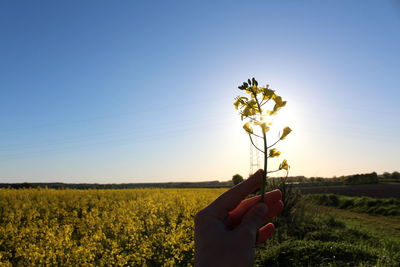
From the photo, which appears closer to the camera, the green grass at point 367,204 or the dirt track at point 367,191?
the green grass at point 367,204

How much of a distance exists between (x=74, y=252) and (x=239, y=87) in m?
4.07

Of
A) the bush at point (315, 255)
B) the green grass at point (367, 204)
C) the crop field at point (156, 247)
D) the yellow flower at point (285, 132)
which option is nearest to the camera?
the yellow flower at point (285, 132)

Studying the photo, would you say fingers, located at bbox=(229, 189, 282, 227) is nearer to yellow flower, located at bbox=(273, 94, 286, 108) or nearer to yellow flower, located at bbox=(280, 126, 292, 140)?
yellow flower, located at bbox=(280, 126, 292, 140)

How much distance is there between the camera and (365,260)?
17.3 feet

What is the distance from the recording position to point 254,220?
3.99 feet

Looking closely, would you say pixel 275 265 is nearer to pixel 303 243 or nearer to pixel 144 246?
pixel 303 243

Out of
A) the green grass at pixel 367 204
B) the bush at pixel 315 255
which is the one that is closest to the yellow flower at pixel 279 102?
the bush at pixel 315 255

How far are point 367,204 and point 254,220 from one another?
17.2 meters

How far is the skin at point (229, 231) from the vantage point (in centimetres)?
112

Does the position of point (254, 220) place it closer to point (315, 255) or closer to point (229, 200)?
point (229, 200)

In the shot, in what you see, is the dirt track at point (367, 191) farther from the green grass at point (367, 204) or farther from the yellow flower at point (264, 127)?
the yellow flower at point (264, 127)

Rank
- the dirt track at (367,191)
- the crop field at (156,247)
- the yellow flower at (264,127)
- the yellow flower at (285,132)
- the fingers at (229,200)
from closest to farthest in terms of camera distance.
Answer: the fingers at (229,200) → the yellow flower at (264,127) → the yellow flower at (285,132) → the crop field at (156,247) → the dirt track at (367,191)

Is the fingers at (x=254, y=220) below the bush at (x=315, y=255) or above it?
above

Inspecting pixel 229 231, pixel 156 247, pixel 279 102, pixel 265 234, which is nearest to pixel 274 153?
pixel 279 102
